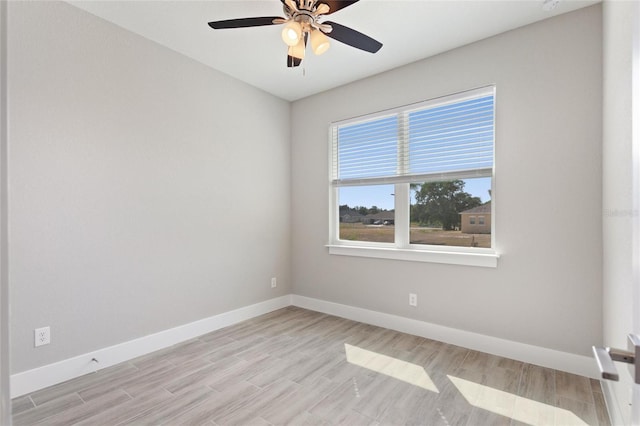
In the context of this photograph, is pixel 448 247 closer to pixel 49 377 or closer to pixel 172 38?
pixel 172 38

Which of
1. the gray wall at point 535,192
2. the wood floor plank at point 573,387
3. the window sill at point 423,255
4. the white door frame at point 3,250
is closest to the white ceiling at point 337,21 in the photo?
the gray wall at point 535,192

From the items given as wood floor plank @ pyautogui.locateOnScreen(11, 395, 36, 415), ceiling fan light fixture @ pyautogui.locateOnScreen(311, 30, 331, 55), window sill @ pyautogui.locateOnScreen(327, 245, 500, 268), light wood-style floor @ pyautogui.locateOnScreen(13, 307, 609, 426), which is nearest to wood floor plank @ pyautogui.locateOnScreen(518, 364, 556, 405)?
light wood-style floor @ pyautogui.locateOnScreen(13, 307, 609, 426)

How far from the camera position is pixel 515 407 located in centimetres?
191

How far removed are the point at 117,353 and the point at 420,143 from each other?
3.27 meters

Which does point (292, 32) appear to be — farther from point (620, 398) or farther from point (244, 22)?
point (620, 398)

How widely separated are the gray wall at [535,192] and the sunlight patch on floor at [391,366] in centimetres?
66

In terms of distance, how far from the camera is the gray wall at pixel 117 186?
208 centimetres

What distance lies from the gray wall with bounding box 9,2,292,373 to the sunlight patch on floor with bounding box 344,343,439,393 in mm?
1481

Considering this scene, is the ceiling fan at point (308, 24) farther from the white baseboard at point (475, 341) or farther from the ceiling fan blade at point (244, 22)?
the white baseboard at point (475, 341)

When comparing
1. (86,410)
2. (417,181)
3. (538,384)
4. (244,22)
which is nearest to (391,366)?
(538,384)

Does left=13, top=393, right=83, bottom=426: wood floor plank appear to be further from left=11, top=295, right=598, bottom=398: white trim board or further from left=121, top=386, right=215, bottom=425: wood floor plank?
left=121, top=386, right=215, bottom=425: wood floor plank

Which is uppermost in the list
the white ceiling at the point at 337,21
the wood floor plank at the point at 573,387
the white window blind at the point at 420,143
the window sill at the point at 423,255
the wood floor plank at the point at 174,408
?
the white ceiling at the point at 337,21

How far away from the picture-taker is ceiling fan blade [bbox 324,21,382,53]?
1.96m

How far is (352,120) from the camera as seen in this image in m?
3.57
